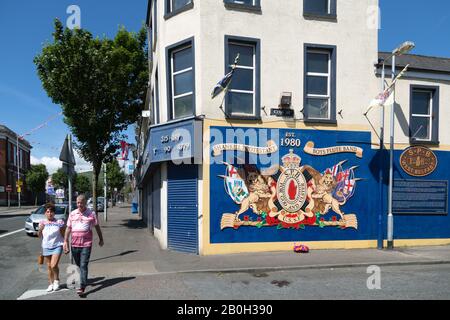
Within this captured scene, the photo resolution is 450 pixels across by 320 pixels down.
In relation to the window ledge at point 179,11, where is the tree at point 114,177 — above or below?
below

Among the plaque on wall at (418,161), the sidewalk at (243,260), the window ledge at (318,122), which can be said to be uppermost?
the window ledge at (318,122)

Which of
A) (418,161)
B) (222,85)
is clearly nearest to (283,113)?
(222,85)

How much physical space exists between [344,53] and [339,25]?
2.94 feet

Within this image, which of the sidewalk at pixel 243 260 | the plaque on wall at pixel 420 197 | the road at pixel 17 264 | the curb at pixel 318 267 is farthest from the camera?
the plaque on wall at pixel 420 197

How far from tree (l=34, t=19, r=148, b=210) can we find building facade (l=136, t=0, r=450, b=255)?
6002mm

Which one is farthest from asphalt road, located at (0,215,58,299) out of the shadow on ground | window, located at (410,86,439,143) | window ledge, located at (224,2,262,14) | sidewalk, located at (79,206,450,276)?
window, located at (410,86,439,143)

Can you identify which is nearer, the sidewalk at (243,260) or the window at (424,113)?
the sidewalk at (243,260)

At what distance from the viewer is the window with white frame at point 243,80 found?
11430 mm

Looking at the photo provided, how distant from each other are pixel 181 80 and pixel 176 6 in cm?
236

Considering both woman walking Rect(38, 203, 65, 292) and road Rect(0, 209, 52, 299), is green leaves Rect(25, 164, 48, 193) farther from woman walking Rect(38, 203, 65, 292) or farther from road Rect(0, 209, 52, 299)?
woman walking Rect(38, 203, 65, 292)

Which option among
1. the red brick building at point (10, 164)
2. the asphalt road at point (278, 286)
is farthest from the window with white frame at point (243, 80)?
the red brick building at point (10, 164)

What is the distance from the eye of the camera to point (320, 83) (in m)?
12.2

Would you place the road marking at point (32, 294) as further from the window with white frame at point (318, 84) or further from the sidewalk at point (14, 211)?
the sidewalk at point (14, 211)
